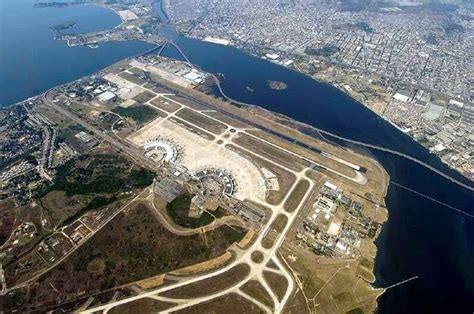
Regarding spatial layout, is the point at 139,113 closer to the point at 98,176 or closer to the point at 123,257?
the point at 98,176

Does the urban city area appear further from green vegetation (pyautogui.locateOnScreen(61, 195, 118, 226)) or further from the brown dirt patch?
green vegetation (pyautogui.locateOnScreen(61, 195, 118, 226))

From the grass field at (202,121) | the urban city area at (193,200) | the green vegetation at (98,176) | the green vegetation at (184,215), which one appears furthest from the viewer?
the grass field at (202,121)

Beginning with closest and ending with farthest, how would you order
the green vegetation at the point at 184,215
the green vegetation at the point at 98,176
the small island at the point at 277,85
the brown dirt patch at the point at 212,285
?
the brown dirt patch at the point at 212,285 → the green vegetation at the point at 184,215 → the green vegetation at the point at 98,176 → the small island at the point at 277,85

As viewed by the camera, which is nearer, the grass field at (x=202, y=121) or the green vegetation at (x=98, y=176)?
the green vegetation at (x=98, y=176)

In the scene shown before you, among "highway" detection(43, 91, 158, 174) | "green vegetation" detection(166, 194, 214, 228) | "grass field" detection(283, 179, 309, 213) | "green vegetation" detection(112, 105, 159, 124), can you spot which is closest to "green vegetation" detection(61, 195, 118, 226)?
"green vegetation" detection(166, 194, 214, 228)

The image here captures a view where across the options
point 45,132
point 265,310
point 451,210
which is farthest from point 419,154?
point 45,132

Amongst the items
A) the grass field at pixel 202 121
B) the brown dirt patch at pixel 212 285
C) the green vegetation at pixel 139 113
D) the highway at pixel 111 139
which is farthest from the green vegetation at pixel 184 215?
the green vegetation at pixel 139 113

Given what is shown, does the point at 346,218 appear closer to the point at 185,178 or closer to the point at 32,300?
the point at 185,178

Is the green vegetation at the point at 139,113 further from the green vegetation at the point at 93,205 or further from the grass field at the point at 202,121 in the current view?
the green vegetation at the point at 93,205
